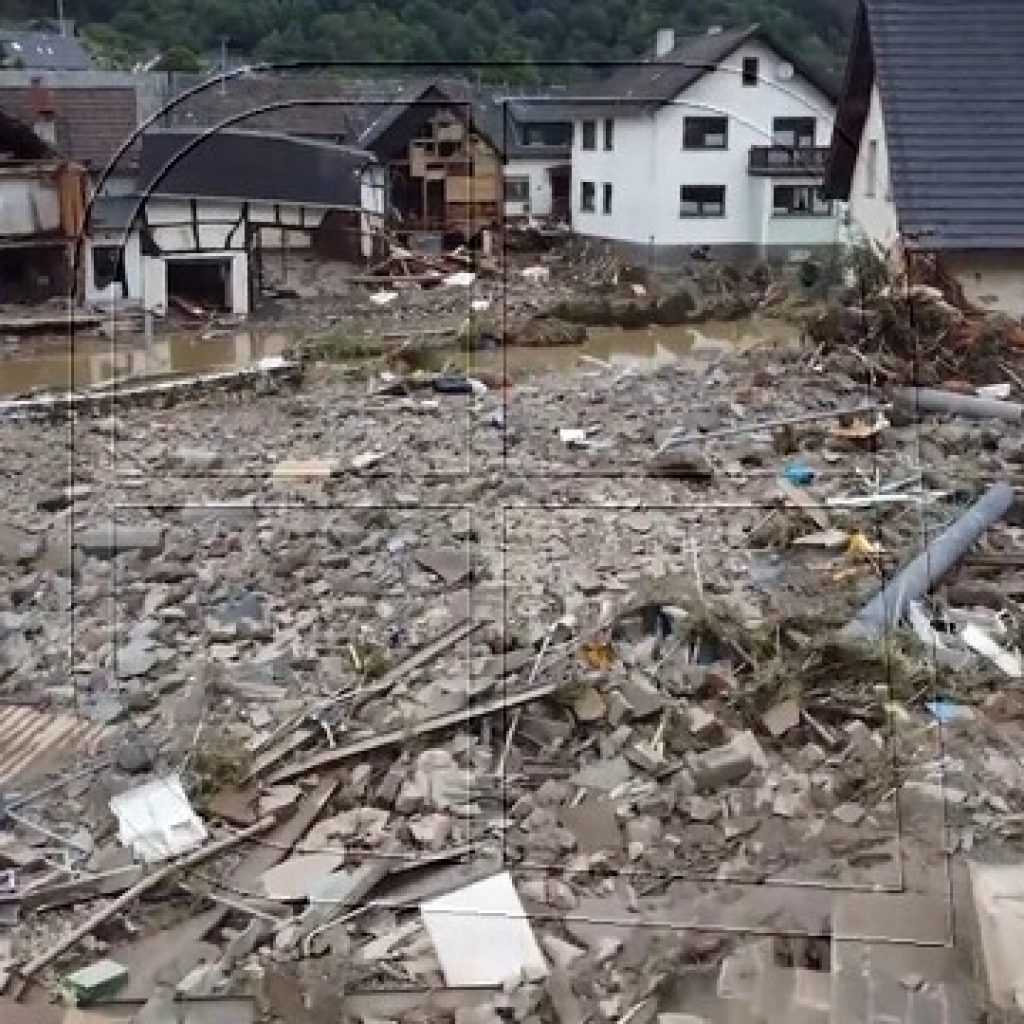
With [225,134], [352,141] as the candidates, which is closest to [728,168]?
[352,141]

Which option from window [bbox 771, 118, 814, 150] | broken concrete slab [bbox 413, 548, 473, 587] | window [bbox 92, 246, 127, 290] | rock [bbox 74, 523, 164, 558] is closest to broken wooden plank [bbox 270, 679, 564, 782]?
broken concrete slab [bbox 413, 548, 473, 587]

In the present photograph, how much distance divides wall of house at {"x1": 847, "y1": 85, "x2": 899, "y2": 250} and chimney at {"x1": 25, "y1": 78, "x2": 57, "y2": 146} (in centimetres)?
1058

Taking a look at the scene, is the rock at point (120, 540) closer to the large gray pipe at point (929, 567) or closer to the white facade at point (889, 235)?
the large gray pipe at point (929, 567)

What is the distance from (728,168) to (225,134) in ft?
29.7

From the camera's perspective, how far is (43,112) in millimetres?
20078

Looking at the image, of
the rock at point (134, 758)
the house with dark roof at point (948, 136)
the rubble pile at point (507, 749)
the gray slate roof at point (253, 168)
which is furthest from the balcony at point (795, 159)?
the rock at point (134, 758)

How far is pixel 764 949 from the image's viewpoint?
3.70 m

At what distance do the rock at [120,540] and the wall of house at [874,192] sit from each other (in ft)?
26.6

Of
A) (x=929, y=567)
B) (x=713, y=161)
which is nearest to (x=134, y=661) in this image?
(x=929, y=567)

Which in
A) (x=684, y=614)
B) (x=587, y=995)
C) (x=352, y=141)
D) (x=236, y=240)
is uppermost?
(x=352, y=141)

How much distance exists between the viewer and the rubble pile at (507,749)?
12.4 ft

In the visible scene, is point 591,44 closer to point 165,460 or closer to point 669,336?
point 669,336

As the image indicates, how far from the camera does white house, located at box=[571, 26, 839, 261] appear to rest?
1786 cm

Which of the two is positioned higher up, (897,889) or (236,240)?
(236,240)
